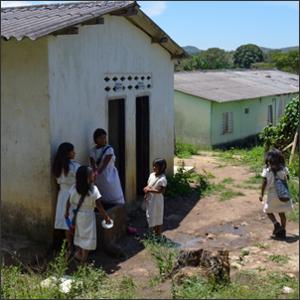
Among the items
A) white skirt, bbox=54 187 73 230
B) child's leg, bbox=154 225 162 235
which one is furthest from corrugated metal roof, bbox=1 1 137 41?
child's leg, bbox=154 225 162 235

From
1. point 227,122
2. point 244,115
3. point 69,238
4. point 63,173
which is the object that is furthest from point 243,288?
point 244,115

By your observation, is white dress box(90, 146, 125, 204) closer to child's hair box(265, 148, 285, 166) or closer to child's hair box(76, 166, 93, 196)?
child's hair box(76, 166, 93, 196)

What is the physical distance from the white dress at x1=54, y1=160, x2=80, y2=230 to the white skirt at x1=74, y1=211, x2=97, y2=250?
14.9 inches

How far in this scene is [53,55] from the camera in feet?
20.6

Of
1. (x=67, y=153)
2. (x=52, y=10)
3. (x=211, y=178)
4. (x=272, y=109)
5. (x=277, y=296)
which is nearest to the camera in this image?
(x=277, y=296)

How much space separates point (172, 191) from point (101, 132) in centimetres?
280

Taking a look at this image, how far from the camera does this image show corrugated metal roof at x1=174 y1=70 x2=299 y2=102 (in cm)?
1672

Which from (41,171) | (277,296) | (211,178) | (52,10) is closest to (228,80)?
(211,178)

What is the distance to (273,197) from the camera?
658 cm

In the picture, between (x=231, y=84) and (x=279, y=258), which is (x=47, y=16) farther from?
(x=231, y=84)

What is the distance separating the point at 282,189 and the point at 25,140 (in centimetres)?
324

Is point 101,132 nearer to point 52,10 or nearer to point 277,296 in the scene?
point 52,10

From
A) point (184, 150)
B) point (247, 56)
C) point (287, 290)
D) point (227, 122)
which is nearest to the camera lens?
point (287, 290)

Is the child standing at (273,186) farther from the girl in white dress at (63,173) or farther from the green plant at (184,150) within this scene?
the green plant at (184,150)
